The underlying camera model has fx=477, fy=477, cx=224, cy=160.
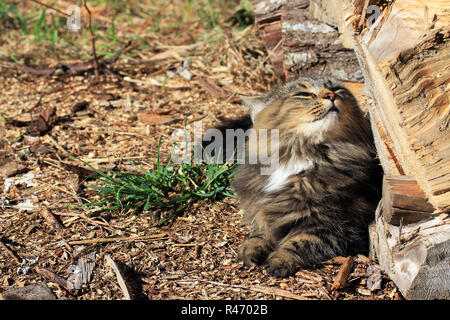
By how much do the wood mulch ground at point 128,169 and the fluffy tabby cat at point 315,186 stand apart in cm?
15

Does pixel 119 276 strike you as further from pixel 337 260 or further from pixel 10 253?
pixel 337 260

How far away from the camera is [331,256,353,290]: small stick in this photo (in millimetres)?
2689

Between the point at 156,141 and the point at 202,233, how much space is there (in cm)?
121

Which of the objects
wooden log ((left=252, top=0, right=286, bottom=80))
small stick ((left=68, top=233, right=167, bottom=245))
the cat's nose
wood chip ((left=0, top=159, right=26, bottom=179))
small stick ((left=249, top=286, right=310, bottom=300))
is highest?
wooden log ((left=252, top=0, right=286, bottom=80))

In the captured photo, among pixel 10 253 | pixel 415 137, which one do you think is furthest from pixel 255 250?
pixel 10 253

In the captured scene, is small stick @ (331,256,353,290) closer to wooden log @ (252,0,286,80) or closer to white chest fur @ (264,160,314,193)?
white chest fur @ (264,160,314,193)

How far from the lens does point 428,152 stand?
2342mm

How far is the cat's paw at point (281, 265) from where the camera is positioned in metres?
2.78

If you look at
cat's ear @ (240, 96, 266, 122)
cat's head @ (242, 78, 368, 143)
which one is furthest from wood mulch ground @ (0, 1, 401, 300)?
cat's head @ (242, 78, 368, 143)

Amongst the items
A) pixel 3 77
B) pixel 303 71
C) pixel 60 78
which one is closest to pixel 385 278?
pixel 303 71

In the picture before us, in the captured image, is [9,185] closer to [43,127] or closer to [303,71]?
[43,127]

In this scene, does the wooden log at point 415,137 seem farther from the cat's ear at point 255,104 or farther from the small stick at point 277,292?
the cat's ear at point 255,104

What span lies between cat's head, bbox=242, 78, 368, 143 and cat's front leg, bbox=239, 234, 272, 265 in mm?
737

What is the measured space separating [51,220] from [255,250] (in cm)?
137
